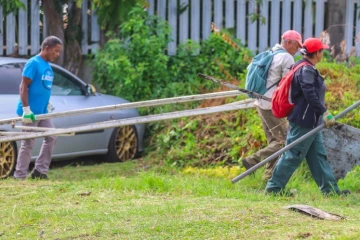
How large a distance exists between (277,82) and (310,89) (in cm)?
119

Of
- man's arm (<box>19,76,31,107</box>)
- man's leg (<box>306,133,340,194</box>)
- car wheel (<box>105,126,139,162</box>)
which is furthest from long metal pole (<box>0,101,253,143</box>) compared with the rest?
car wheel (<box>105,126,139,162</box>)

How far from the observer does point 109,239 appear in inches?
245

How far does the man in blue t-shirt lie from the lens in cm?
962

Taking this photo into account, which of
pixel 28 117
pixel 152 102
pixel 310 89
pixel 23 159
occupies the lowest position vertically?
pixel 23 159

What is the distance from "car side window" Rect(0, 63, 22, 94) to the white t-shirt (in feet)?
12.0

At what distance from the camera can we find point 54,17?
13945mm

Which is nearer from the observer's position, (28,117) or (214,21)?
(28,117)

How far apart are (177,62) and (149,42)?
0.68 m

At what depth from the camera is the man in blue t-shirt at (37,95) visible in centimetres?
962

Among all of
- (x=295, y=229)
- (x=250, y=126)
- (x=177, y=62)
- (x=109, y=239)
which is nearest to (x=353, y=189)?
(x=250, y=126)

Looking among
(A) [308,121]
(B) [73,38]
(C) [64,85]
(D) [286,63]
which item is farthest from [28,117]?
(B) [73,38]

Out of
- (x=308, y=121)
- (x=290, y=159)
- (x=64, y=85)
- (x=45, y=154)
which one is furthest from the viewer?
(x=64, y=85)

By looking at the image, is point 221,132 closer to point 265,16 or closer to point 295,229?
point 265,16

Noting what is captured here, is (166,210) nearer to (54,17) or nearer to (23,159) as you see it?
(23,159)
